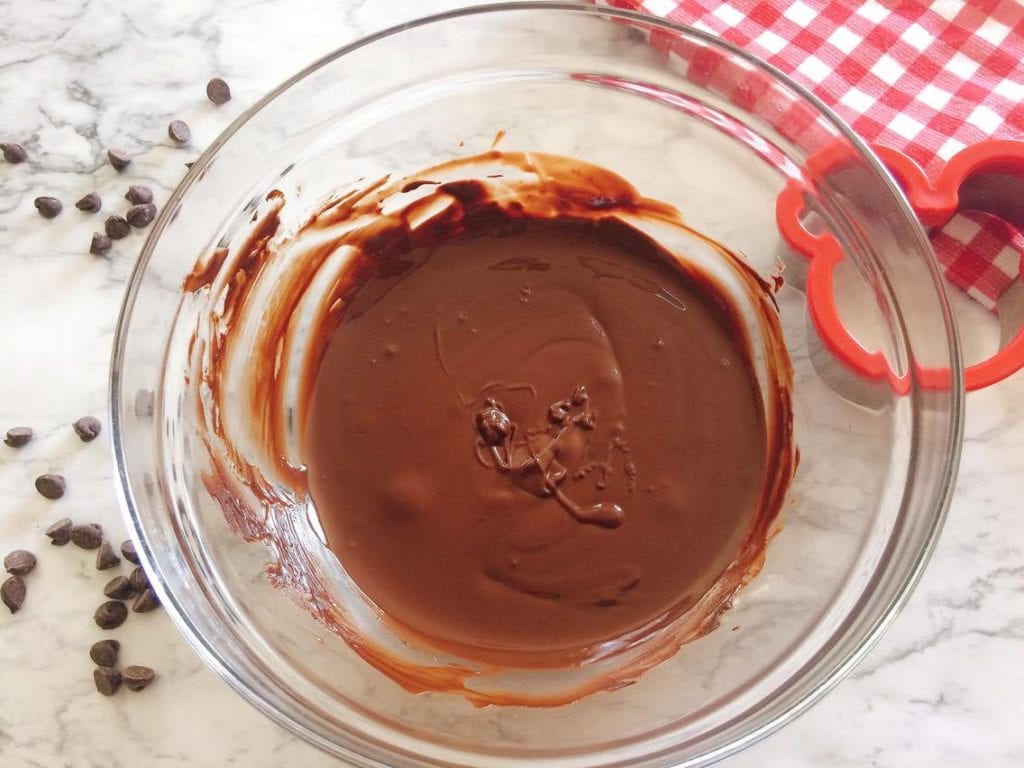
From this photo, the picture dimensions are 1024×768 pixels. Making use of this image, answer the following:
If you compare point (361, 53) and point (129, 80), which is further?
point (129, 80)

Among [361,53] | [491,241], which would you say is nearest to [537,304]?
[491,241]

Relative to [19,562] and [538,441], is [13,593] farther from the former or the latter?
[538,441]

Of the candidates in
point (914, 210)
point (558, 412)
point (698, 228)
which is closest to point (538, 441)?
point (558, 412)

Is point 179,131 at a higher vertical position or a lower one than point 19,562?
higher

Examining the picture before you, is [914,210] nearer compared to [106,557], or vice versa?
[914,210]

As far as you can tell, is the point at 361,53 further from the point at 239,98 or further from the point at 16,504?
the point at 16,504

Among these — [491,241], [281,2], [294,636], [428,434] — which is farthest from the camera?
[281,2]
